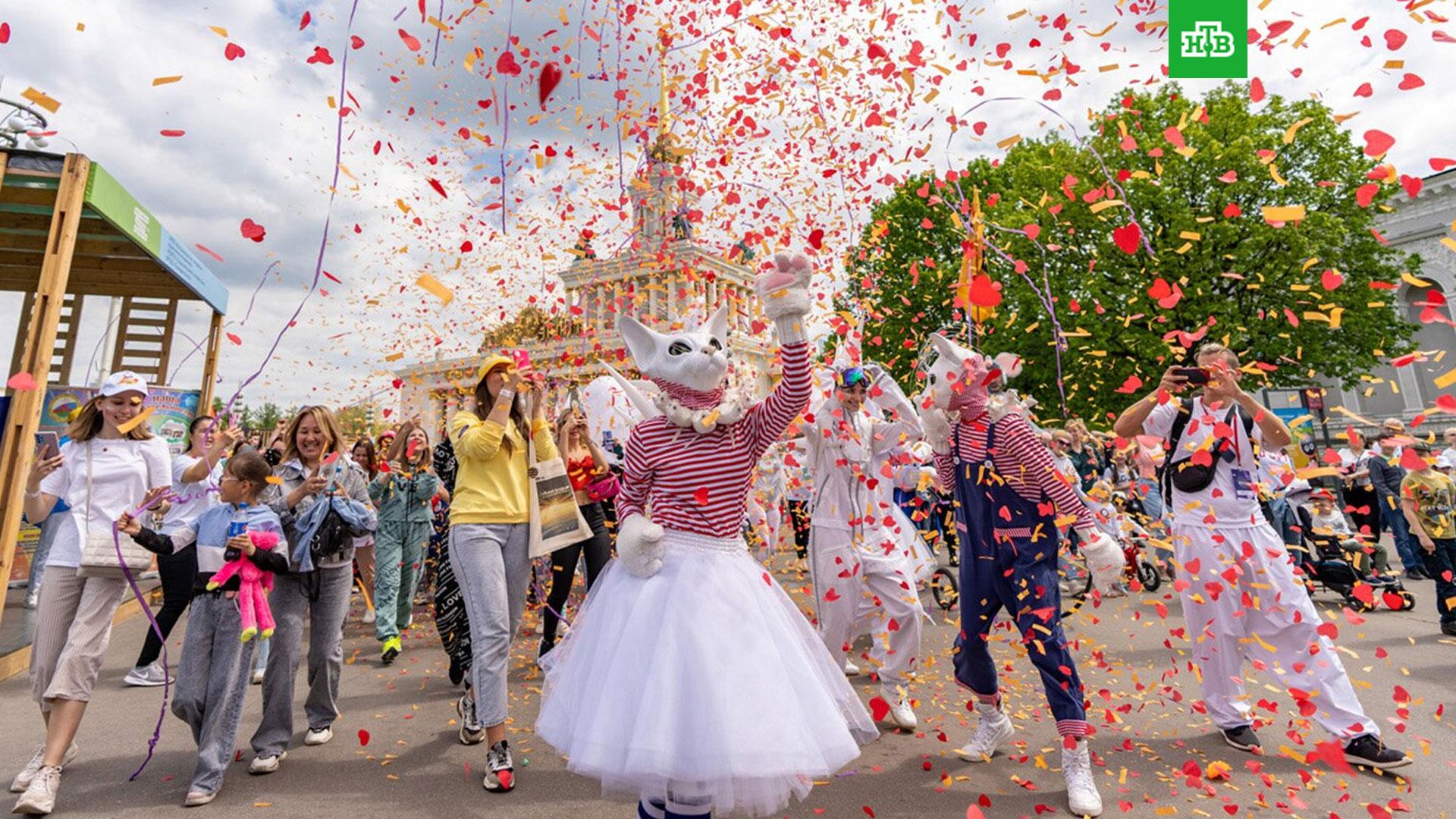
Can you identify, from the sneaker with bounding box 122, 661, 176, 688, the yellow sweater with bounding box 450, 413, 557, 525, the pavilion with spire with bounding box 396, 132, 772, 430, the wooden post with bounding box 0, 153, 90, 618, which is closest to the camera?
the yellow sweater with bounding box 450, 413, 557, 525

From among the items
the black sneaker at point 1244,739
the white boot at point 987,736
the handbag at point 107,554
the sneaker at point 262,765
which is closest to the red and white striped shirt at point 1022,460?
the white boot at point 987,736

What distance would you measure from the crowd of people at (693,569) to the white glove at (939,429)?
0.01 m

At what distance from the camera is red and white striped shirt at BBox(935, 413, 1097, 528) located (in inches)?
159

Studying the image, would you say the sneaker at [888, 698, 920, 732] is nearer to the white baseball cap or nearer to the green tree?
the white baseball cap

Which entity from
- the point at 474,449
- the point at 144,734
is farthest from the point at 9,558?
the point at 474,449

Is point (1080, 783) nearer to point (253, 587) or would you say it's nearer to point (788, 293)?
point (788, 293)

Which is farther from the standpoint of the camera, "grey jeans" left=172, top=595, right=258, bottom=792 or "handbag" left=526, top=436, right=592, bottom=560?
"handbag" left=526, top=436, right=592, bottom=560

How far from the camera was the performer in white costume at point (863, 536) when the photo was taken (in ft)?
16.1

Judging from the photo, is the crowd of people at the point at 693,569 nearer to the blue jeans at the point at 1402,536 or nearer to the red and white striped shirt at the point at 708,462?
the red and white striped shirt at the point at 708,462

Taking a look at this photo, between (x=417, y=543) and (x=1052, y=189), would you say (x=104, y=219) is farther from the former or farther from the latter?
(x=1052, y=189)

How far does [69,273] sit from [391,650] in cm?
735

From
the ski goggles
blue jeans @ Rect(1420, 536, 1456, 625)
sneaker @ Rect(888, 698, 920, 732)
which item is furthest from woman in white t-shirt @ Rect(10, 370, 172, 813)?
blue jeans @ Rect(1420, 536, 1456, 625)

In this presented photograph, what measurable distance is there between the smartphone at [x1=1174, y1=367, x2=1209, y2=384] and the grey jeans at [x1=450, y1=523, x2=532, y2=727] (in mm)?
4193

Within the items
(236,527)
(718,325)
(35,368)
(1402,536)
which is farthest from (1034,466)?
(1402,536)
